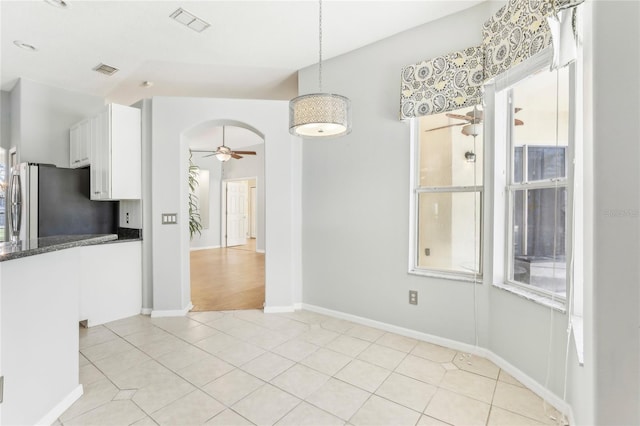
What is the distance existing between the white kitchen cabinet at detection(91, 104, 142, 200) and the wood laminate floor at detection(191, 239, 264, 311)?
1.63 meters

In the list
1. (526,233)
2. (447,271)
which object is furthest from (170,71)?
(526,233)

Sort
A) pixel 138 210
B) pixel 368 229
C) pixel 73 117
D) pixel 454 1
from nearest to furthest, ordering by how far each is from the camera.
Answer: pixel 454 1 → pixel 368 229 → pixel 138 210 → pixel 73 117

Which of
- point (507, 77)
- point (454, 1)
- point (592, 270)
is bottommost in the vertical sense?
point (592, 270)

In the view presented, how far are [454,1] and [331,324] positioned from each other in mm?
3159

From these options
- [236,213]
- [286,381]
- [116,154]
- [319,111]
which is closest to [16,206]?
[116,154]

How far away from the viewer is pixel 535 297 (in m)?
2.09

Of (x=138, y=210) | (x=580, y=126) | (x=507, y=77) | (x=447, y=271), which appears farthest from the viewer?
(x=138, y=210)

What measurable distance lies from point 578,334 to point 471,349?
3.81ft

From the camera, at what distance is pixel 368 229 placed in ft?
10.5

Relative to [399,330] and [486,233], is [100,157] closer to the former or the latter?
[399,330]

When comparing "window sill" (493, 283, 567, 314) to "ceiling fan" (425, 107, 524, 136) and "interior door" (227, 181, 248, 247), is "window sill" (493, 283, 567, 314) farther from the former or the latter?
"interior door" (227, 181, 248, 247)

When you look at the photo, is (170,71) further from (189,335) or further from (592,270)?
(592,270)

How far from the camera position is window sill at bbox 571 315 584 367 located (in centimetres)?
141
